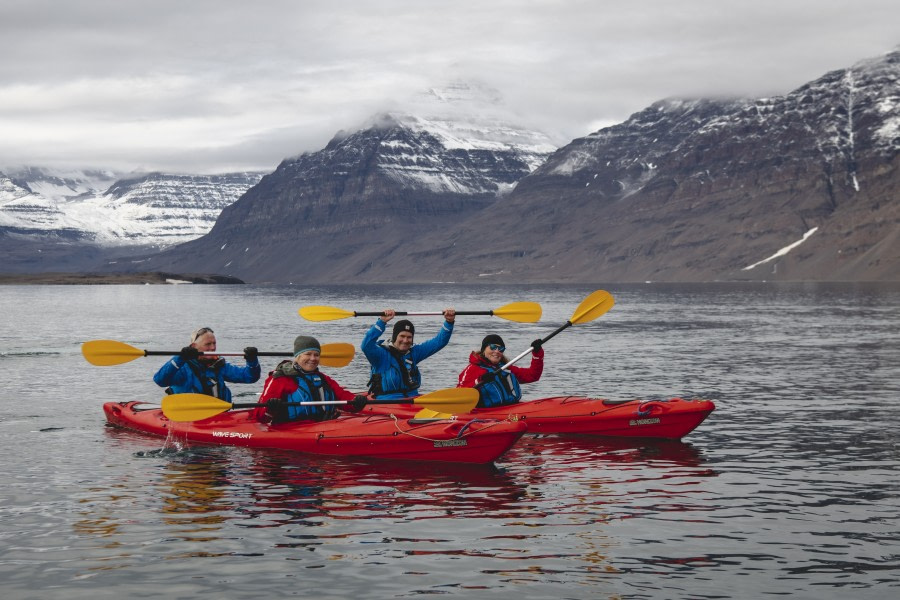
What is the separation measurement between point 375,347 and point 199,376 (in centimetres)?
359

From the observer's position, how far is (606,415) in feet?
72.3

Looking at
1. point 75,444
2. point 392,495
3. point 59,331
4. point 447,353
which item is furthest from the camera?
point 59,331

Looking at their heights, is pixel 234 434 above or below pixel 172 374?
below

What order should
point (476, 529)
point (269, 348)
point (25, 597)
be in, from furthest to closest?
point (269, 348) → point (476, 529) → point (25, 597)

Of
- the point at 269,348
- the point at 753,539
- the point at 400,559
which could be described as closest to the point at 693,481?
the point at 753,539

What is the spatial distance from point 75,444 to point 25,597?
11.1m

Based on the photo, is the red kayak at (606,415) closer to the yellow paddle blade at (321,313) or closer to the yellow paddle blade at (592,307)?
the yellow paddle blade at (592,307)

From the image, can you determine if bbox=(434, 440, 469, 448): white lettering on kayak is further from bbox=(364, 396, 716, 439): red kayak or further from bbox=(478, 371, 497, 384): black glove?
bbox=(478, 371, 497, 384): black glove

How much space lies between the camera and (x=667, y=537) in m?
13.8

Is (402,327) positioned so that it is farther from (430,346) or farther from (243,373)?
(243,373)

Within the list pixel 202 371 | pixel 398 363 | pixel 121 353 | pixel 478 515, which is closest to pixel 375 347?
pixel 398 363

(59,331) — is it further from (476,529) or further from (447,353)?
(476,529)

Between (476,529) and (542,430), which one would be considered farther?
(542,430)

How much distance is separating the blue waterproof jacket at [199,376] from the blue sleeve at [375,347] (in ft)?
7.25
